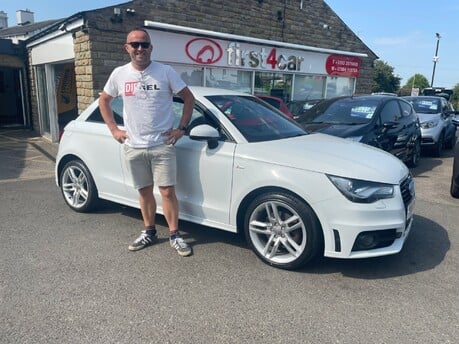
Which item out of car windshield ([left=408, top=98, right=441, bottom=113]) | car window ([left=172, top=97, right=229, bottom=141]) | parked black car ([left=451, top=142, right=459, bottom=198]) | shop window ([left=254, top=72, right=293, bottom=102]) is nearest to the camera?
car window ([left=172, top=97, right=229, bottom=141])

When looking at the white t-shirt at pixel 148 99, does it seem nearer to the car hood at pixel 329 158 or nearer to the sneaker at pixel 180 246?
the car hood at pixel 329 158

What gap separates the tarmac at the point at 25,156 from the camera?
7.02 metres

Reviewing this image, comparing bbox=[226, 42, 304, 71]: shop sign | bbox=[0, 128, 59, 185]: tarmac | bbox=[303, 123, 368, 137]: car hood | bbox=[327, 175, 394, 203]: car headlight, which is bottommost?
bbox=[0, 128, 59, 185]: tarmac

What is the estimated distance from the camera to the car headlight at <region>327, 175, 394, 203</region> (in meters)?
3.00

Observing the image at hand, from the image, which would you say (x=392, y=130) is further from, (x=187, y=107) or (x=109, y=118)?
(x=109, y=118)

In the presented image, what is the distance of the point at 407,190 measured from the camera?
343 centimetres

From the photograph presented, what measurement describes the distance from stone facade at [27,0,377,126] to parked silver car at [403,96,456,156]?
4766 millimetres

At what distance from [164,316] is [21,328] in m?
0.92

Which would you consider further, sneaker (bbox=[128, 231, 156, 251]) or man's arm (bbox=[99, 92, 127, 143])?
sneaker (bbox=[128, 231, 156, 251])

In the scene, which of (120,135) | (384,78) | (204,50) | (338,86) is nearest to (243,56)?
(204,50)

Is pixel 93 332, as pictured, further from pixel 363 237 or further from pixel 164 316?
pixel 363 237

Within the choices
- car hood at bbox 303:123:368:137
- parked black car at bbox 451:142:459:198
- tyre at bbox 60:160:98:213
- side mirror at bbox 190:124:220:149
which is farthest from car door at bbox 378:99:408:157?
tyre at bbox 60:160:98:213

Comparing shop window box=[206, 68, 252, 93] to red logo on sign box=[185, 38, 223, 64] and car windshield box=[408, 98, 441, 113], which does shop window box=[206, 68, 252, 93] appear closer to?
red logo on sign box=[185, 38, 223, 64]

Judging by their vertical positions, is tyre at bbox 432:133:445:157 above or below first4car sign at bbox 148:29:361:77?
below
